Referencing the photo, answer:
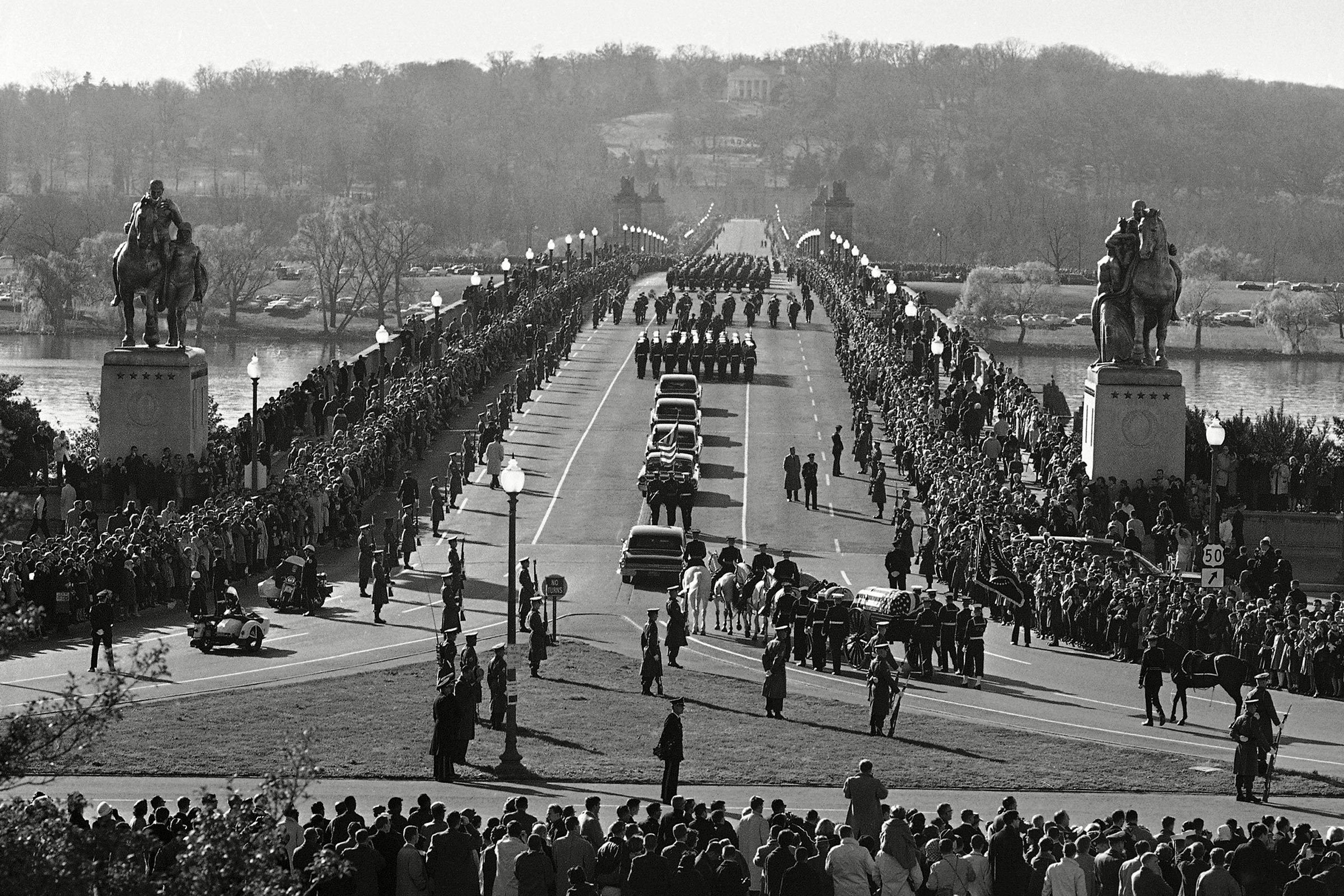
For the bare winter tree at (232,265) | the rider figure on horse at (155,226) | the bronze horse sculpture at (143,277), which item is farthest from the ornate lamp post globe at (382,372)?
the bare winter tree at (232,265)

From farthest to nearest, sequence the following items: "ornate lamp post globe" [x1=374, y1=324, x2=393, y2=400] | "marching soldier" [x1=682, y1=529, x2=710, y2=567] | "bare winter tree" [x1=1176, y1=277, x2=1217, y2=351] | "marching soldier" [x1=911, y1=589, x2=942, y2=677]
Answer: "bare winter tree" [x1=1176, y1=277, x2=1217, y2=351]
"ornate lamp post globe" [x1=374, y1=324, x2=393, y2=400]
"marching soldier" [x1=682, y1=529, x2=710, y2=567]
"marching soldier" [x1=911, y1=589, x2=942, y2=677]

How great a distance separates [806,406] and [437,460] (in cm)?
1415

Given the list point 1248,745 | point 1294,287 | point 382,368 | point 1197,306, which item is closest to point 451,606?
point 1248,745

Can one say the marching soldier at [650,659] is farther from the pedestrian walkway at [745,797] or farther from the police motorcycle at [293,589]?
the police motorcycle at [293,589]

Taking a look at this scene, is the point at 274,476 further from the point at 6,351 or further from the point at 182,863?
the point at 6,351

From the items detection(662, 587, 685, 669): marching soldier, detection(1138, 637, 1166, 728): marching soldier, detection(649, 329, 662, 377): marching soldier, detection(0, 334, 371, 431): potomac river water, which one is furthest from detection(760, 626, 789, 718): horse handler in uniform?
detection(0, 334, 371, 431): potomac river water

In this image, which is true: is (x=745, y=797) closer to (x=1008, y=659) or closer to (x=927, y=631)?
(x=927, y=631)

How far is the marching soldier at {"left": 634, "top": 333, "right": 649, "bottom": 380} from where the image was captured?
2655 inches

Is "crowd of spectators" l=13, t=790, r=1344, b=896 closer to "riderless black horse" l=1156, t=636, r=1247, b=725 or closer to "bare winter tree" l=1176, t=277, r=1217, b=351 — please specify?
"riderless black horse" l=1156, t=636, r=1247, b=725

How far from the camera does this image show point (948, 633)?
3123cm

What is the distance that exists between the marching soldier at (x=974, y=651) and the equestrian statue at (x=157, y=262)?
826 inches

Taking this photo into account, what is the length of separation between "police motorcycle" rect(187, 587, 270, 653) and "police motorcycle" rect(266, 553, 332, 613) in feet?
12.6

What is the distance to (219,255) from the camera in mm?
143875

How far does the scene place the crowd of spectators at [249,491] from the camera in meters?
33.7
